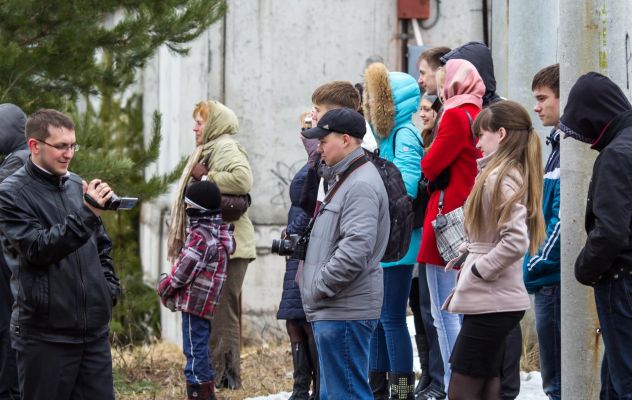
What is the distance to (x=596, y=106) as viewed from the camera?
18.0 ft

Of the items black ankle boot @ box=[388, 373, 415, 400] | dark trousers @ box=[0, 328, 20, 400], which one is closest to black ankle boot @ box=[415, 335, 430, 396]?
black ankle boot @ box=[388, 373, 415, 400]

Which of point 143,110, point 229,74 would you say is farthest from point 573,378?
point 143,110

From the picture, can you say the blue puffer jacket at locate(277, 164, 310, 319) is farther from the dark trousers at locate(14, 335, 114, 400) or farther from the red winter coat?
the dark trousers at locate(14, 335, 114, 400)

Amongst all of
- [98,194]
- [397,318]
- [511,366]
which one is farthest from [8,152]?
[511,366]

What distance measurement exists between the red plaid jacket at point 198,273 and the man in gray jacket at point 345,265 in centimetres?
169

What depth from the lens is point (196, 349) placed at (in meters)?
7.70

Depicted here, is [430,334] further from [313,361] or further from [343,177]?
[343,177]

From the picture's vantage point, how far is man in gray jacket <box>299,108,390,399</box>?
5844 mm

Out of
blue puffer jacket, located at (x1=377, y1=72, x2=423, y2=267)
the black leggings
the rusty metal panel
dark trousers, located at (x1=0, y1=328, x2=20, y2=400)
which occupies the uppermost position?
the rusty metal panel

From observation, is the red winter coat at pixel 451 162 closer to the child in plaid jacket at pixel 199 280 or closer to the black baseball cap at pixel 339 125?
the black baseball cap at pixel 339 125

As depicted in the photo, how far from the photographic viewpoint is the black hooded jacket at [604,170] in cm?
526

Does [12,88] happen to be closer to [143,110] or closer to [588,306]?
[588,306]

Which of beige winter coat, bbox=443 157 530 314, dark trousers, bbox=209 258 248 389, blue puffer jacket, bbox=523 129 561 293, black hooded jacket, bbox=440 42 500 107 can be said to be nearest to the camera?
beige winter coat, bbox=443 157 530 314

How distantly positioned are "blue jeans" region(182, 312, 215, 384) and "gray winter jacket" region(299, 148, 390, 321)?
184 cm
